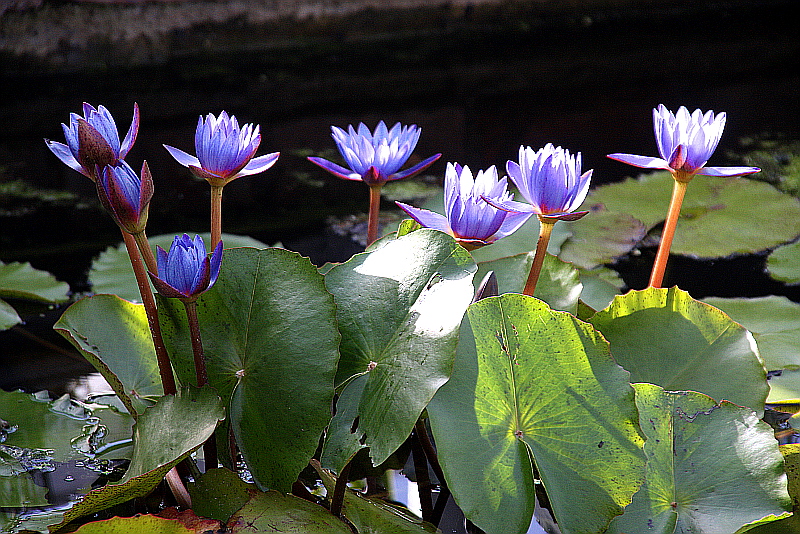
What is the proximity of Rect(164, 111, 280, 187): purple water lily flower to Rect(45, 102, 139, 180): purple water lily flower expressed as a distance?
55 mm

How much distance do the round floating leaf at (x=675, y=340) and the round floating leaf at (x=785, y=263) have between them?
630 mm

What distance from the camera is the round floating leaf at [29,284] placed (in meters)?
1.23

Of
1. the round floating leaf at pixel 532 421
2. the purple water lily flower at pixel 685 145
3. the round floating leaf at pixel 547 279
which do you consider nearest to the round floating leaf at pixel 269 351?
the round floating leaf at pixel 532 421

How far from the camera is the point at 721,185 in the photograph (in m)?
1.62

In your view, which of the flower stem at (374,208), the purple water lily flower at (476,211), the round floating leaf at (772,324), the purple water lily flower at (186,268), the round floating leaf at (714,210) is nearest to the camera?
the purple water lily flower at (186,268)

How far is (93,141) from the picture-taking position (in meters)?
0.58

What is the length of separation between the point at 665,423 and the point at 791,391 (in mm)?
342

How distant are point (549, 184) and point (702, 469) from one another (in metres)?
0.29

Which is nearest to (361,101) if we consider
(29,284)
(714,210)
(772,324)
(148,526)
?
(714,210)

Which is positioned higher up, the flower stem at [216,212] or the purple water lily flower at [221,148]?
the purple water lily flower at [221,148]

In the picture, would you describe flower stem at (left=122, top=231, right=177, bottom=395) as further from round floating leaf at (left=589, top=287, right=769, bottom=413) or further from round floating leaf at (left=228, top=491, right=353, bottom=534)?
round floating leaf at (left=589, top=287, right=769, bottom=413)

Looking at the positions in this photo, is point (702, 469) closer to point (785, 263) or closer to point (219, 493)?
point (219, 493)

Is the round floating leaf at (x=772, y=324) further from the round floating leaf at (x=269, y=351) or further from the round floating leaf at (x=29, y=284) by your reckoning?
the round floating leaf at (x=29, y=284)

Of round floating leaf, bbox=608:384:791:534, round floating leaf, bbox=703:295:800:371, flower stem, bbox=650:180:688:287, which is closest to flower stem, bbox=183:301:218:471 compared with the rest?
round floating leaf, bbox=608:384:791:534
